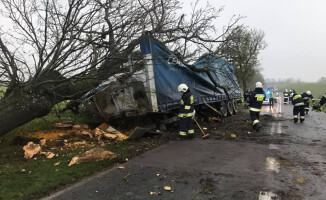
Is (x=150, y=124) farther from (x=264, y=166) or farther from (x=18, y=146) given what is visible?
(x=264, y=166)

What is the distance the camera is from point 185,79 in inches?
383

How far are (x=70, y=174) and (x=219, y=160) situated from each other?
2790 millimetres

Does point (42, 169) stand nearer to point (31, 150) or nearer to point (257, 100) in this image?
point (31, 150)

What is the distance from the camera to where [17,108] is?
6.47 m

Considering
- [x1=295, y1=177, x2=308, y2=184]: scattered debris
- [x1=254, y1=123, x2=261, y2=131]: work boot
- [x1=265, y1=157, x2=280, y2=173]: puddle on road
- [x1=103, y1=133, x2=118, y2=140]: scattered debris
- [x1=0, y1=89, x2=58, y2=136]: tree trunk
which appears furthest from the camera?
[x1=254, y1=123, x2=261, y2=131]: work boot

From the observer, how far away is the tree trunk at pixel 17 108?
6328 mm

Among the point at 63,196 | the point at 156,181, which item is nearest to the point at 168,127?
the point at 156,181

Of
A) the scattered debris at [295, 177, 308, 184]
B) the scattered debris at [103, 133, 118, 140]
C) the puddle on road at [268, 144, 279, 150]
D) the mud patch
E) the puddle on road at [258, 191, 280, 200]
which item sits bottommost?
the puddle on road at [268, 144, 279, 150]

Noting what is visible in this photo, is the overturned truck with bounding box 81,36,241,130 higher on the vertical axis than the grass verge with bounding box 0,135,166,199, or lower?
higher

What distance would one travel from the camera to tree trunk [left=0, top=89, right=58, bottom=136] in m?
6.33

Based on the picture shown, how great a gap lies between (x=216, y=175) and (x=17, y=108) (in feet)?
14.9

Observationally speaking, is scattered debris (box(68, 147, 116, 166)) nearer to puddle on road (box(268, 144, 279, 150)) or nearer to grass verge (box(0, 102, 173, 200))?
grass verge (box(0, 102, 173, 200))

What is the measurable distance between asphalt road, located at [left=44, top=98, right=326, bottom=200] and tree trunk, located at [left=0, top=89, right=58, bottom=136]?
9.30ft

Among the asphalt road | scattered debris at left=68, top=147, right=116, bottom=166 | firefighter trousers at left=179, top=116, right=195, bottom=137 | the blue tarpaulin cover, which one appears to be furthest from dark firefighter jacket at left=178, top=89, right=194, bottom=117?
scattered debris at left=68, top=147, right=116, bottom=166
